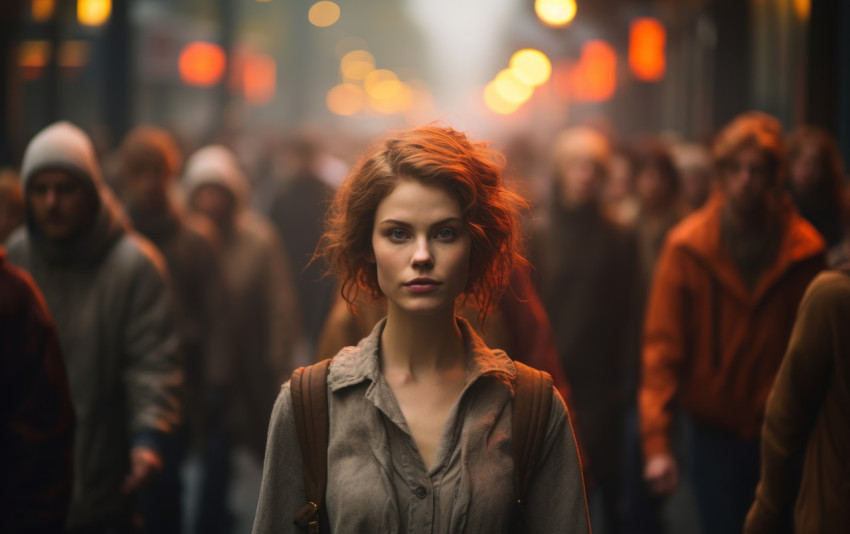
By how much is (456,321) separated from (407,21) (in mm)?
95345

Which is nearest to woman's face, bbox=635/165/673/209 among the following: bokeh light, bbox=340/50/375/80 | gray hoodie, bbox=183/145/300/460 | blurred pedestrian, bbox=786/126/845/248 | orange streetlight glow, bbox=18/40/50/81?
blurred pedestrian, bbox=786/126/845/248

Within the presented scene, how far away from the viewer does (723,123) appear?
17328mm

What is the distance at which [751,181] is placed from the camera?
532 centimetres

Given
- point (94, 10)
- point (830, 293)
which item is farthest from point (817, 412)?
point (94, 10)

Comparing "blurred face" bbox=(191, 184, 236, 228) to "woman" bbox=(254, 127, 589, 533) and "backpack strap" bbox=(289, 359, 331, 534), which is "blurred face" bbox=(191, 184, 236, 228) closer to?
"woman" bbox=(254, 127, 589, 533)

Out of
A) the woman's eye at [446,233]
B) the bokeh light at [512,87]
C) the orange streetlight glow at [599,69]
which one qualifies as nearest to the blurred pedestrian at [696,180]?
the woman's eye at [446,233]

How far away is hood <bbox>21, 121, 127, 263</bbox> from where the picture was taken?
507 centimetres

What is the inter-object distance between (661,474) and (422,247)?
2.86 m

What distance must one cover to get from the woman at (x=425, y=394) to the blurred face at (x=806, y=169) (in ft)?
15.6

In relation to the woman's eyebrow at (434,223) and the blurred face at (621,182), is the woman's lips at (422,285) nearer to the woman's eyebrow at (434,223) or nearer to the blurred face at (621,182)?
the woman's eyebrow at (434,223)

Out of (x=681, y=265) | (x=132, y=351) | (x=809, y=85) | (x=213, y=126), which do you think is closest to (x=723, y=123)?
(x=809, y=85)

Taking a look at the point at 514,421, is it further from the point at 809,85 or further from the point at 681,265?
the point at 809,85

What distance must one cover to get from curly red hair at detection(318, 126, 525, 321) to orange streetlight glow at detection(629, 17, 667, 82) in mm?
20670

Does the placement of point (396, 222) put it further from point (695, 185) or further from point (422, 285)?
point (695, 185)
